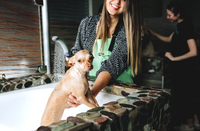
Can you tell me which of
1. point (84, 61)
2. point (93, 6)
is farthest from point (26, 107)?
point (93, 6)

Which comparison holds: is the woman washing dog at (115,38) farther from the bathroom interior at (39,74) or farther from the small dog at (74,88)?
the small dog at (74,88)

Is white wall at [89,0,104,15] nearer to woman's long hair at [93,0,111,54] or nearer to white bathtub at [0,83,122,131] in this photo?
woman's long hair at [93,0,111,54]

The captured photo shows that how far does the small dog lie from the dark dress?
1781 millimetres

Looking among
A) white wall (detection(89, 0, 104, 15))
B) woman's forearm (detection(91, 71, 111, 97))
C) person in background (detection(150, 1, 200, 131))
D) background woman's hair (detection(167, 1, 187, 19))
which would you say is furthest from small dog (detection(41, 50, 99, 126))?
white wall (detection(89, 0, 104, 15))

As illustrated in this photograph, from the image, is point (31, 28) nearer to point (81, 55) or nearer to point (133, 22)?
point (133, 22)

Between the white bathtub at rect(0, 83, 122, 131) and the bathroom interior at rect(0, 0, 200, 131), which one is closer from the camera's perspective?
the bathroom interior at rect(0, 0, 200, 131)

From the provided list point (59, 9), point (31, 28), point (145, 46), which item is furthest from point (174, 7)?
point (31, 28)

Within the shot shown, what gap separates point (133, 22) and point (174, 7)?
1.21m

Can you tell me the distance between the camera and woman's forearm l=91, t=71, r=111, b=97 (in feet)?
2.89

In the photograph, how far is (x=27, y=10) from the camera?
1687 millimetres

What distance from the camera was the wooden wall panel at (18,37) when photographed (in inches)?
55.0

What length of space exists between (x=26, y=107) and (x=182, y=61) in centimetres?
193

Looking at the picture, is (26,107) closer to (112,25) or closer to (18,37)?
(18,37)

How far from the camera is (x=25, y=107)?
106 cm
